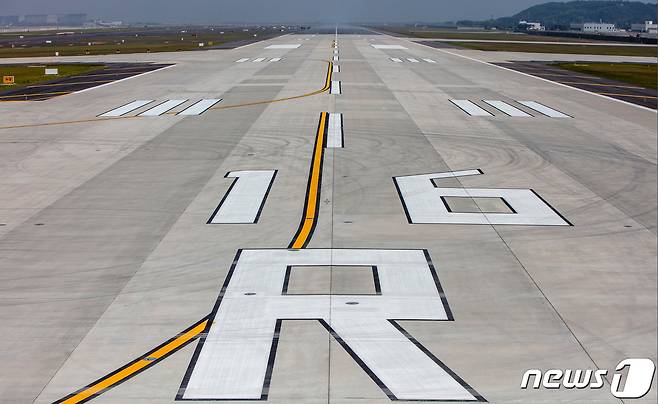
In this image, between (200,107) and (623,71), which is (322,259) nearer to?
(200,107)

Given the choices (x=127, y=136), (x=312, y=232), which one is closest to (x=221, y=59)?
(x=127, y=136)

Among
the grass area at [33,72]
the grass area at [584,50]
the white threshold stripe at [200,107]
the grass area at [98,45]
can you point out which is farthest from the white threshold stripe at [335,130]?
the grass area at [584,50]

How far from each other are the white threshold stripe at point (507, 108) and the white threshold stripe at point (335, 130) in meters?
7.56

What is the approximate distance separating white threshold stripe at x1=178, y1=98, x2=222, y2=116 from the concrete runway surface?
12.6ft

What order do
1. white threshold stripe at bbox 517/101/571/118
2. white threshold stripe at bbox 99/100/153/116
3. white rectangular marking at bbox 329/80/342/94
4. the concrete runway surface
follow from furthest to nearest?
white rectangular marking at bbox 329/80/342/94, white threshold stripe at bbox 99/100/153/116, white threshold stripe at bbox 517/101/571/118, the concrete runway surface

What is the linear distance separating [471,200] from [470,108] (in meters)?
18.1

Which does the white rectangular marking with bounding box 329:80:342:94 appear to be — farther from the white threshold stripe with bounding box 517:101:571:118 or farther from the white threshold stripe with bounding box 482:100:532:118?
the white threshold stripe with bounding box 517:101:571:118

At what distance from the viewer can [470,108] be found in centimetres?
3519

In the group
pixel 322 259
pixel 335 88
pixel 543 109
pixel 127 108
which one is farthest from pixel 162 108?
pixel 322 259

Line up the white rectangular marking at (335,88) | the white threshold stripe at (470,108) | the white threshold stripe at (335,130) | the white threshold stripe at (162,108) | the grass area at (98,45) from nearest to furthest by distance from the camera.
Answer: the white threshold stripe at (335,130), the white threshold stripe at (470,108), the white threshold stripe at (162,108), the white rectangular marking at (335,88), the grass area at (98,45)

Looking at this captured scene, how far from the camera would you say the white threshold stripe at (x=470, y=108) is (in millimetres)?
33344

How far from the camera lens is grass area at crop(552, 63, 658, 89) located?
49.9m

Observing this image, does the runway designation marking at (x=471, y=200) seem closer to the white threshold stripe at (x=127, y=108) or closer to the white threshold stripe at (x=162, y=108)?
the white threshold stripe at (x=162, y=108)

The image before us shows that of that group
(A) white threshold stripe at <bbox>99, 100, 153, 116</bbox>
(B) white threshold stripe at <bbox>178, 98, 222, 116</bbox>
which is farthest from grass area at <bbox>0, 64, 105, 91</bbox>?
(B) white threshold stripe at <bbox>178, 98, 222, 116</bbox>
